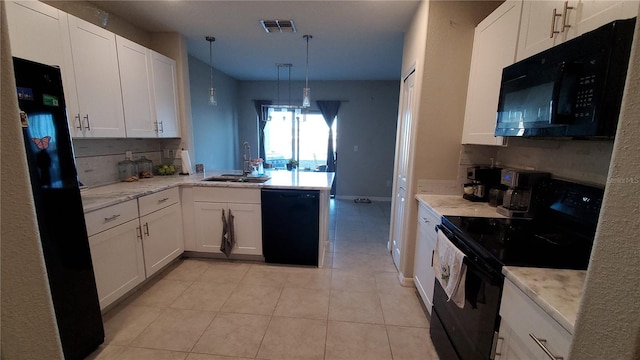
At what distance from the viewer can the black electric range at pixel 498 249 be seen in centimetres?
116

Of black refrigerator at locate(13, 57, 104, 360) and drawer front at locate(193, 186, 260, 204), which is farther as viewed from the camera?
drawer front at locate(193, 186, 260, 204)

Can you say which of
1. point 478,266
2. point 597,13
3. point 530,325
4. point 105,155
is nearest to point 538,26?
point 597,13

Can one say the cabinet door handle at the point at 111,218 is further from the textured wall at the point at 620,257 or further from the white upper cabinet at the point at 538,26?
the white upper cabinet at the point at 538,26

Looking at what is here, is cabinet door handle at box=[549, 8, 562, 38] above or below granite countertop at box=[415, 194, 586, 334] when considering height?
above

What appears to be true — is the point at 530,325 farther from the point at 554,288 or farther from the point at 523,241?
the point at 523,241

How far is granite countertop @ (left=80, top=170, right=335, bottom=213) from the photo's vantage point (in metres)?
2.02

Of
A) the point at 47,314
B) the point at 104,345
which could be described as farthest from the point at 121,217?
the point at 47,314

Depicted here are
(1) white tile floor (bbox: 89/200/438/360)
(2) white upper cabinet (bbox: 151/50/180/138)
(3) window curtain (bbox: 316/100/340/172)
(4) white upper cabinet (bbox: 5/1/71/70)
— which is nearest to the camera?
(4) white upper cabinet (bbox: 5/1/71/70)

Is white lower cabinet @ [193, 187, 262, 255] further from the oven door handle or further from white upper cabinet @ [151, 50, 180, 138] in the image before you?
the oven door handle

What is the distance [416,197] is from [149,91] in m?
2.95

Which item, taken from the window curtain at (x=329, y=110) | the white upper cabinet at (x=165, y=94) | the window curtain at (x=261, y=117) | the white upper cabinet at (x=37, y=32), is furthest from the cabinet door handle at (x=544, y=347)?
the window curtain at (x=261, y=117)

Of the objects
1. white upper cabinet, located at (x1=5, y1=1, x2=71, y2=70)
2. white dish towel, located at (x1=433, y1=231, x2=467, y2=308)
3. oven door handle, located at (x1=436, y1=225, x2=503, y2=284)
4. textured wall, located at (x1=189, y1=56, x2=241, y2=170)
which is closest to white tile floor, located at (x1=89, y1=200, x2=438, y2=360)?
white dish towel, located at (x1=433, y1=231, x2=467, y2=308)

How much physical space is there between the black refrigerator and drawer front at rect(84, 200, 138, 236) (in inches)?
9.7

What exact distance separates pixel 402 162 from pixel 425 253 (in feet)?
3.40
